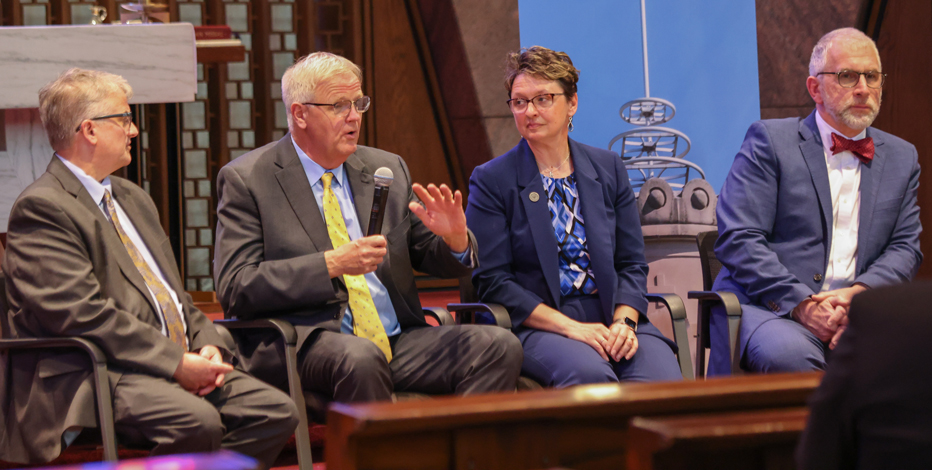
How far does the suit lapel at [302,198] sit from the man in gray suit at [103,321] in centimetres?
44

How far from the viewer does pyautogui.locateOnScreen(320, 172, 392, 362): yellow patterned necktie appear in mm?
2762

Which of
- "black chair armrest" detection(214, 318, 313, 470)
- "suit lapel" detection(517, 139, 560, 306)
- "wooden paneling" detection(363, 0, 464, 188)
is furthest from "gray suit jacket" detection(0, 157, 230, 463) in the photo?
"wooden paneling" detection(363, 0, 464, 188)

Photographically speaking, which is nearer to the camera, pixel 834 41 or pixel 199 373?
pixel 199 373

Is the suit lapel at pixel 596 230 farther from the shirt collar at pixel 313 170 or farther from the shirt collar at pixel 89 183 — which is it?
the shirt collar at pixel 89 183

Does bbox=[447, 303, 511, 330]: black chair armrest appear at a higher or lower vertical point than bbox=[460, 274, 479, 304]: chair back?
lower

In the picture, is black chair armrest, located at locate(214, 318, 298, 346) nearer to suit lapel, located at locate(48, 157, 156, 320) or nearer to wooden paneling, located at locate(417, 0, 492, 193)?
suit lapel, located at locate(48, 157, 156, 320)

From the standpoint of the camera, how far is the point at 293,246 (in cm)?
274

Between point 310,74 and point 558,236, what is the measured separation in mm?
1033

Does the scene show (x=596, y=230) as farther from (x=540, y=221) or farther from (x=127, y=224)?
(x=127, y=224)

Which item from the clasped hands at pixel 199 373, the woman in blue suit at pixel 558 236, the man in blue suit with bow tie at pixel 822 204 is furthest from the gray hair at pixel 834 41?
the clasped hands at pixel 199 373

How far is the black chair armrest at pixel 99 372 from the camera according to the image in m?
2.23

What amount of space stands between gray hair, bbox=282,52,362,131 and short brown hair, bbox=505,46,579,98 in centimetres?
60

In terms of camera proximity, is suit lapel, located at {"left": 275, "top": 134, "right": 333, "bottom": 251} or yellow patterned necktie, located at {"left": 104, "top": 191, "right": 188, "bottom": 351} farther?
suit lapel, located at {"left": 275, "top": 134, "right": 333, "bottom": 251}

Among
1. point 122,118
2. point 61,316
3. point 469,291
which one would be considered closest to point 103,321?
point 61,316
